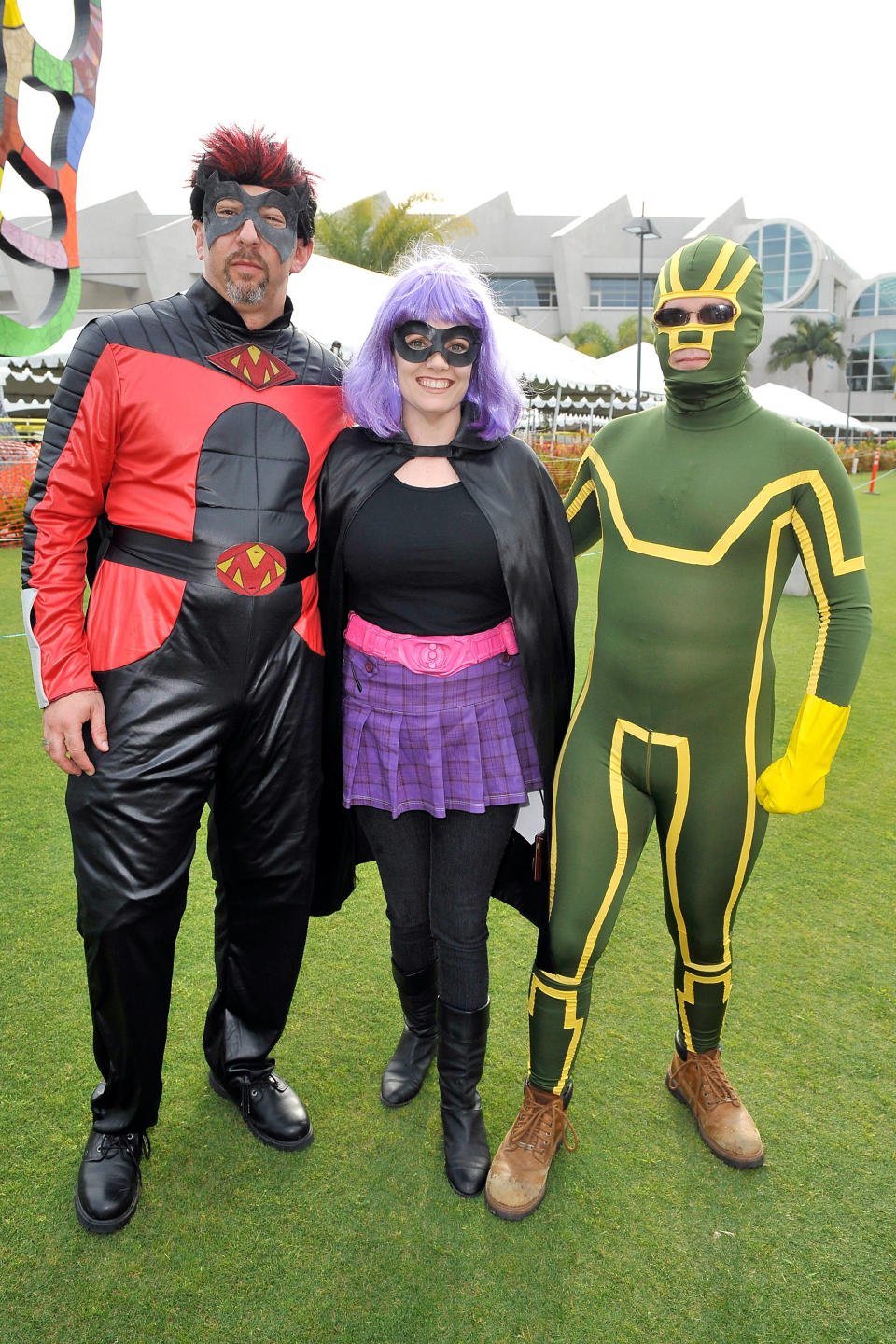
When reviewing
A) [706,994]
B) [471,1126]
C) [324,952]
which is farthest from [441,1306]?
[324,952]

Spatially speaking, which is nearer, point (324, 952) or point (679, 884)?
point (679, 884)

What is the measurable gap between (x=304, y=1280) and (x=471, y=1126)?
499mm

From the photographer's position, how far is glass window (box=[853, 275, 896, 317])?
58.1m

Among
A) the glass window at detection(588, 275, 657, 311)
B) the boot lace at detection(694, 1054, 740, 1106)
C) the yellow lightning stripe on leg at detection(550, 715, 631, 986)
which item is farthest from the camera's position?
the glass window at detection(588, 275, 657, 311)

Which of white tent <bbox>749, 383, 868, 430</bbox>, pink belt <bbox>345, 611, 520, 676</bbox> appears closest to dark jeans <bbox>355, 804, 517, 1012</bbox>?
pink belt <bbox>345, 611, 520, 676</bbox>

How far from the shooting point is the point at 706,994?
213 centimetres

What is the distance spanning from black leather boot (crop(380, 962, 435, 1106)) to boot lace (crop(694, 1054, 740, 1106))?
71cm

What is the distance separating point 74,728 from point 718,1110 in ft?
5.76

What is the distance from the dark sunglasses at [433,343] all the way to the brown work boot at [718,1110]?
1.79 metres

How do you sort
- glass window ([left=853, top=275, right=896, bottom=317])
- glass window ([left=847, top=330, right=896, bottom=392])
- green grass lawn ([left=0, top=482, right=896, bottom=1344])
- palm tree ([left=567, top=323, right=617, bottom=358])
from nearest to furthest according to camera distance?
green grass lawn ([left=0, top=482, right=896, bottom=1344]) → palm tree ([left=567, top=323, right=617, bottom=358]) → glass window ([left=847, top=330, right=896, bottom=392]) → glass window ([left=853, top=275, right=896, bottom=317])

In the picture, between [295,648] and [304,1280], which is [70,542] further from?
[304,1280]

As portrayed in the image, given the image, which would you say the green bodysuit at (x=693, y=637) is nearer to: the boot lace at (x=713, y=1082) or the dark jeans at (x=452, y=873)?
the dark jeans at (x=452, y=873)

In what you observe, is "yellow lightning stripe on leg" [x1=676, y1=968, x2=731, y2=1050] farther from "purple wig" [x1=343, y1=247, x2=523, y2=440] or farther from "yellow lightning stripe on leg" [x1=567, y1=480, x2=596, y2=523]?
"purple wig" [x1=343, y1=247, x2=523, y2=440]

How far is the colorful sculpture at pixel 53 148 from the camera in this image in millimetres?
7656
